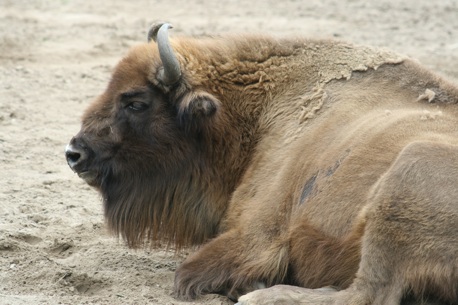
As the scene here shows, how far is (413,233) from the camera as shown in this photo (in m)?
4.59

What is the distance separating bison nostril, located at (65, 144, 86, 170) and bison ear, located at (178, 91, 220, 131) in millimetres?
647

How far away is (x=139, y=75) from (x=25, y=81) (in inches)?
169

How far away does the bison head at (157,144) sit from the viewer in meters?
5.84

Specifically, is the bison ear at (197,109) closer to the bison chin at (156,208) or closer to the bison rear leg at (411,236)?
the bison chin at (156,208)

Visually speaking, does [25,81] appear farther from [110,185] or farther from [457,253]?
[457,253]

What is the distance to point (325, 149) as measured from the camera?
542 cm

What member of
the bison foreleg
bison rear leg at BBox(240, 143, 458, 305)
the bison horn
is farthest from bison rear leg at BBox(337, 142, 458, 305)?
the bison horn

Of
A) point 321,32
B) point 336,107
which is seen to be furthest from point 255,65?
point 321,32

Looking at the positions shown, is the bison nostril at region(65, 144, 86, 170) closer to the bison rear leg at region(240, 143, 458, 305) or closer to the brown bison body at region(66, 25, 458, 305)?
the brown bison body at region(66, 25, 458, 305)

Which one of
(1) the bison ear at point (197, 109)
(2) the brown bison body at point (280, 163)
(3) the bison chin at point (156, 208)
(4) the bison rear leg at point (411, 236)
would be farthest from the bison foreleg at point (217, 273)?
(1) the bison ear at point (197, 109)

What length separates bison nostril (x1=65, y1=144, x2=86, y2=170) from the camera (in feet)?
19.1

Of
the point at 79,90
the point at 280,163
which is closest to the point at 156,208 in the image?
the point at 280,163

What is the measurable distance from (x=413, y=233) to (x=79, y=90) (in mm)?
5986

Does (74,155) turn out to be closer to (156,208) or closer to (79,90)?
(156,208)
